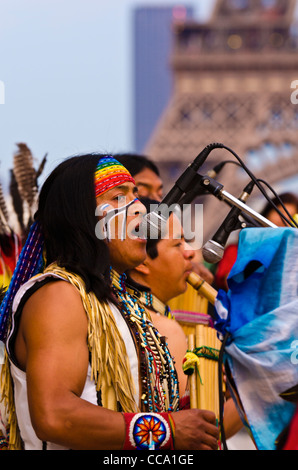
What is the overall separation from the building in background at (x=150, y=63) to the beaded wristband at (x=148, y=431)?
433 ft

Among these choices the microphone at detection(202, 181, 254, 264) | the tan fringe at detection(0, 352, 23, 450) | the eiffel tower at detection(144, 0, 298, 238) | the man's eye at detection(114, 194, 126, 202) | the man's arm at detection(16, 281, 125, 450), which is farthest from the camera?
the eiffel tower at detection(144, 0, 298, 238)

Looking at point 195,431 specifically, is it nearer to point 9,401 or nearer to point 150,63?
point 9,401

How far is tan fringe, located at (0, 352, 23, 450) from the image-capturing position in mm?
2555

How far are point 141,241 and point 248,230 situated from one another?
418mm

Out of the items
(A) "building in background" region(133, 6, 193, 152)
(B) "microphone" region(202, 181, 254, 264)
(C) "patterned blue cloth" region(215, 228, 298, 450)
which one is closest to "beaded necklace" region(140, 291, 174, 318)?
(B) "microphone" region(202, 181, 254, 264)

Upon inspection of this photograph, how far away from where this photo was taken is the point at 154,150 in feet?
73.5

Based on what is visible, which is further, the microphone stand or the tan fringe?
the microphone stand

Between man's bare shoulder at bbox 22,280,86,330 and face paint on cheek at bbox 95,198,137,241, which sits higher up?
face paint on cheek at bbox 95,198,137,241

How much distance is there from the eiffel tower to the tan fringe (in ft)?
57.7

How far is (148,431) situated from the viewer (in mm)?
2373

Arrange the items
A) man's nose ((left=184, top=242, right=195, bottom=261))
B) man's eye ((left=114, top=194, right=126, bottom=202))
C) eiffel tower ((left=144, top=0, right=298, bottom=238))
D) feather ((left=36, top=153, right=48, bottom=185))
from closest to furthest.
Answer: man's eye ((left=114, top=194, right=126, bottom=202))
feather ((left=36, top=153, right=48, bottom=185))
man's nose ((left=184, top=242, right=195, bottom=261))
eiffel tower ((left=144, top=0, right=298, bottom=238))

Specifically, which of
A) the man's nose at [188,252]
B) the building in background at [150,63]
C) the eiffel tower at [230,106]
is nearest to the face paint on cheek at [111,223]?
the man's nose at [188,252]

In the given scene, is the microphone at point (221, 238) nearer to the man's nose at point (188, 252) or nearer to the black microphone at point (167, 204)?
the black microphone at point (167, 204)
